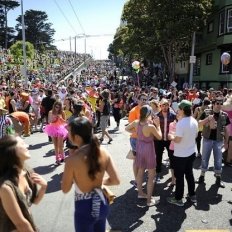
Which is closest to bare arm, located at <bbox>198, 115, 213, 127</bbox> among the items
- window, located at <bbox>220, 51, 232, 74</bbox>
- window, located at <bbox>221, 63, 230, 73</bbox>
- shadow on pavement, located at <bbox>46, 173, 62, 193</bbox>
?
shadow on pavement, located at <bbox>46, 173, 62, 193</bbox>

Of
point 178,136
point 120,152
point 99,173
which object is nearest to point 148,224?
point 178,136

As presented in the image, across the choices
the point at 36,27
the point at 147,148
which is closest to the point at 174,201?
the point at 147,148

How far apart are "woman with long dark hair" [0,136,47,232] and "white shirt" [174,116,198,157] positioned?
340 cm

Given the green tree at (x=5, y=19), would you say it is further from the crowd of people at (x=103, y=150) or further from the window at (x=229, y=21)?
the crowd of people at (x=103, y=150)

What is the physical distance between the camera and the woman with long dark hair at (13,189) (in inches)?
104

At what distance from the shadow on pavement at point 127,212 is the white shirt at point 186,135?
1.13 meters

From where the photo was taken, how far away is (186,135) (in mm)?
5789

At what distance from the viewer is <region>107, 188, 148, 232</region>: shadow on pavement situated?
5324 mm

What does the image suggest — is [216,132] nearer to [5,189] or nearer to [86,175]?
[86,175]

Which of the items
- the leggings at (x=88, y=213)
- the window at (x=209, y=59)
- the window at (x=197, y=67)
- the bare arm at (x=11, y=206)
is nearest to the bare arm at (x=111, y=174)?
the leggings at (x=88, y=213)

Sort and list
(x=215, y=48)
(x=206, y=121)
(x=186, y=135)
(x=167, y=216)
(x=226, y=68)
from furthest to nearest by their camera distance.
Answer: (x=215, y=48), (x=226, y=68), (x=206, y=121), (x=186, y=135), (x=167, y=216)

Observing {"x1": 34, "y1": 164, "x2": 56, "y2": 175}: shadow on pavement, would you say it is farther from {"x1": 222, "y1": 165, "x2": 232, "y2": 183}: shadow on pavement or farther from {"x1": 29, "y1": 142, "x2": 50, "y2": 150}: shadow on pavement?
{"x1": 222, "y1": 165, "x2": 232, "y2": 183}: shadow on pavement

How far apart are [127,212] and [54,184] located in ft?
6.71

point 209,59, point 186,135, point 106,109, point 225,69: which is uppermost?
point 209,59
